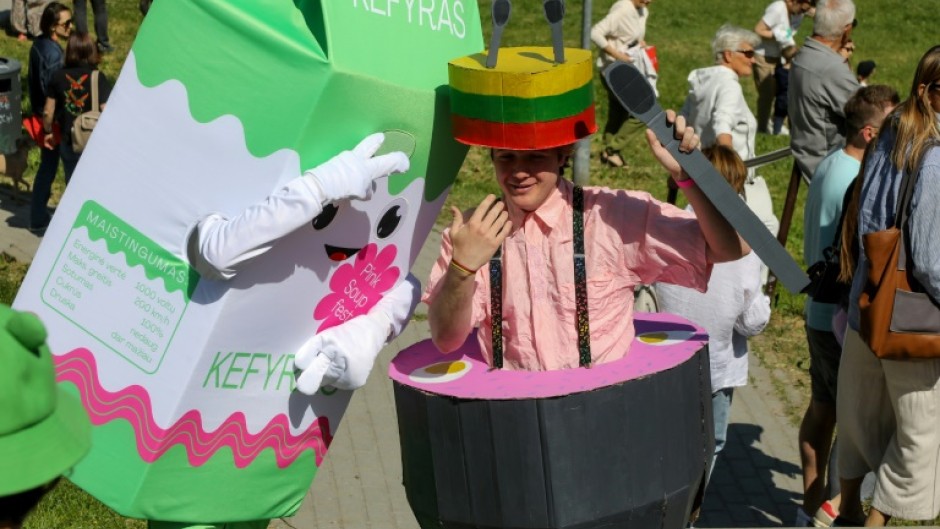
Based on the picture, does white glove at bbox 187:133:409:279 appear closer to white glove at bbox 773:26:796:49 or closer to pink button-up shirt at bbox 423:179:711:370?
pink button-up shirt at bbox 423:179:711:370

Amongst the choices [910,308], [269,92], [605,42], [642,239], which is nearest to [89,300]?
[269,92]

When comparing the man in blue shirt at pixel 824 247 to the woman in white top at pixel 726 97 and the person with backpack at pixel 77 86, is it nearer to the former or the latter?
the woman in white top at pixel 726 97

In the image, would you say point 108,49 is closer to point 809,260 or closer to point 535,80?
point 809,260

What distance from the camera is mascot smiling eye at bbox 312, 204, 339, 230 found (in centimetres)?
409

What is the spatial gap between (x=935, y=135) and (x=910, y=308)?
0.59 meters

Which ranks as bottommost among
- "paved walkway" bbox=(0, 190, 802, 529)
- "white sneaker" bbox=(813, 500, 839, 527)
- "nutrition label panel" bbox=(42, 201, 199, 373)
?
"paved walkway" bbox=(0, 190, 802, 529)

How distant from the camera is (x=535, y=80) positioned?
12.9 feet

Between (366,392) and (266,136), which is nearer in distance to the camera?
(266,136)

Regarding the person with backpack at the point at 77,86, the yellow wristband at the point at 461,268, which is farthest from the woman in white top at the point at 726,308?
the person with backpack at the point at 77,86

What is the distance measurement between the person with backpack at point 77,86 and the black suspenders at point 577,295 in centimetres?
587

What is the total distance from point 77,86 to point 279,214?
605 centimetres

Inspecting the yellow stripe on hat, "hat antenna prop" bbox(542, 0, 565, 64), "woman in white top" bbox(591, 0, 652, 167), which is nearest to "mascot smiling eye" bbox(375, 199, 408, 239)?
the yellow stripe on hat

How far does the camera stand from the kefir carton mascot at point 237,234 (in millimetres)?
4000

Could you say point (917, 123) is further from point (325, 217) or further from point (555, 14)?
point (325, 217)
